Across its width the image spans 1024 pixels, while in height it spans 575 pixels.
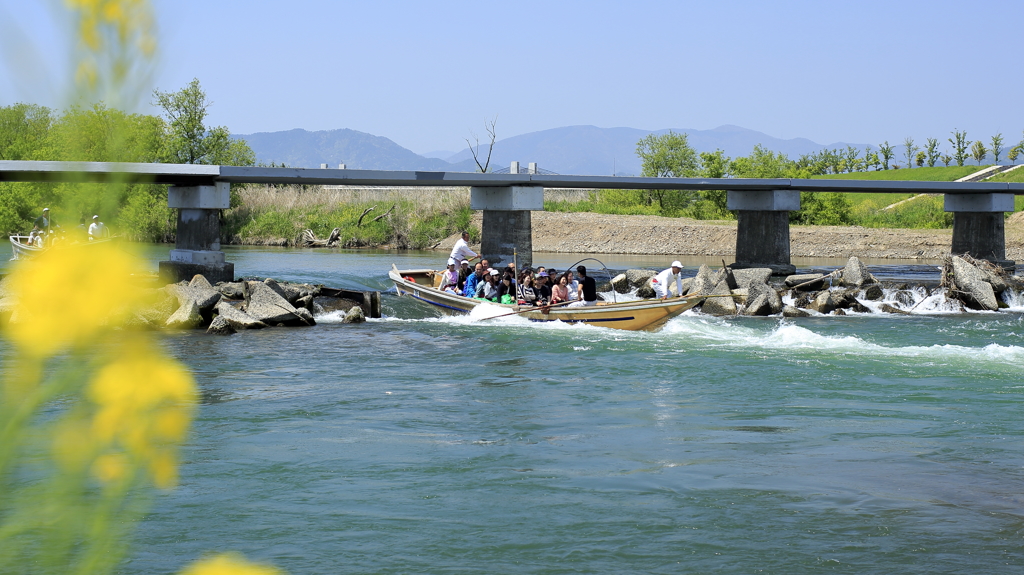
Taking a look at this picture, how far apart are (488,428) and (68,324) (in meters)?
11.1

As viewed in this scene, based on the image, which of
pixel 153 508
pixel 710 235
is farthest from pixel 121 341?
pixel 710 235

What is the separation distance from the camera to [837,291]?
1109 inches

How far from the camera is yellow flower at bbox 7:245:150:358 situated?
0.90m

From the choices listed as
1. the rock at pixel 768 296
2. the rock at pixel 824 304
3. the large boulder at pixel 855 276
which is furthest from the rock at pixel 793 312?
the large boulder at pixel 855 276

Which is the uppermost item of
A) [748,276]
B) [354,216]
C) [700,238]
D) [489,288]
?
[354,216]

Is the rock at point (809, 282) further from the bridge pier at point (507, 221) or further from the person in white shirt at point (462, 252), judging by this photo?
the person in white shirt at point (462, 252)

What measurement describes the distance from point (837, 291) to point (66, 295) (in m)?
29.2

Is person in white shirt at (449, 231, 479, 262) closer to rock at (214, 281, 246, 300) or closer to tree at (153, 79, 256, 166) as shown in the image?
rock at (214, 281, 246, 300)

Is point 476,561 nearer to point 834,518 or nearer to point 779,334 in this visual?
point 834,518

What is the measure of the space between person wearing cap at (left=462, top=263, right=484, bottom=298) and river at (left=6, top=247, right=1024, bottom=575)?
238 inches

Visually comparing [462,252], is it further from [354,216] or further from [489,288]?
[354,216]

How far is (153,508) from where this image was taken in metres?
8.29

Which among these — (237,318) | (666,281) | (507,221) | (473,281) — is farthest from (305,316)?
(507,221)

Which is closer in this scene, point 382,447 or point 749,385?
point 382,447
